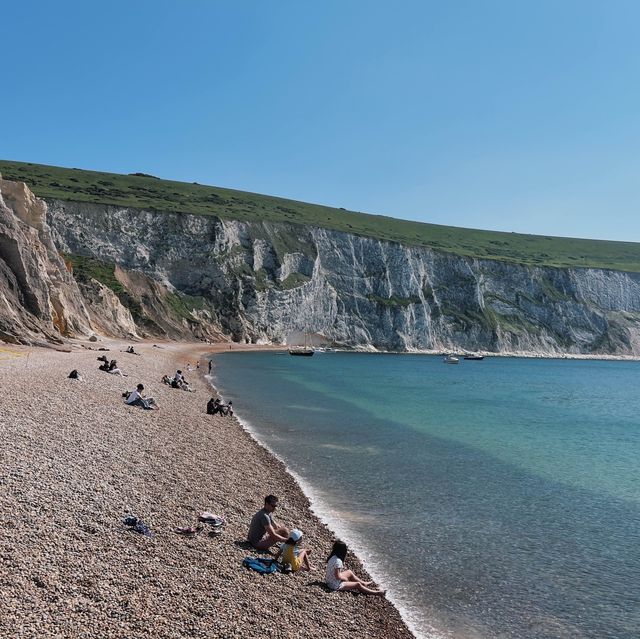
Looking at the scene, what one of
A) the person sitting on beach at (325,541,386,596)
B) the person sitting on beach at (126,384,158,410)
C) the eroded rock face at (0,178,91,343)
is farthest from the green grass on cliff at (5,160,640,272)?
the person sitting on beach at (325,541,386,596)

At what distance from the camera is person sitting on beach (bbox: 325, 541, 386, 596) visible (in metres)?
9.90

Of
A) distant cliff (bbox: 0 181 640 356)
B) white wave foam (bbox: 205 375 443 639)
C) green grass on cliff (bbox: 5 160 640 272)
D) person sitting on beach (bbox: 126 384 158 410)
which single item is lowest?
white wave foam (bbox: 205 375 443 639)

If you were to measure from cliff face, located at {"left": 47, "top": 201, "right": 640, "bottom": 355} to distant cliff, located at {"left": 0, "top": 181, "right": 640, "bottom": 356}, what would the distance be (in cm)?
24

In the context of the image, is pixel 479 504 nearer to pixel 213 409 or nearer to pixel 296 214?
pixel 213 409

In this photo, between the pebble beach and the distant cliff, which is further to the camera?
the distant cliff

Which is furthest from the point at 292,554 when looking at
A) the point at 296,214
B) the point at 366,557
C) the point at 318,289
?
the point at 296,214

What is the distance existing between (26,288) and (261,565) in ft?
145

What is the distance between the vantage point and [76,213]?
102 meters

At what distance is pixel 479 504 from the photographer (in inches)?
640

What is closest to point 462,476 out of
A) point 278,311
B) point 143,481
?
point 143,481

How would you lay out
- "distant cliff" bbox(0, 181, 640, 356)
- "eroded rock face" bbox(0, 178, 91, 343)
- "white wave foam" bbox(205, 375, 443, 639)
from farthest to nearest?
1. "distant cliff" bbox(0, 181, 640, 356)
2. "eroded rock face" bbox(0, 178, 91, 343)
3. "white wave foam" bbox(205, 375, 443, 639)

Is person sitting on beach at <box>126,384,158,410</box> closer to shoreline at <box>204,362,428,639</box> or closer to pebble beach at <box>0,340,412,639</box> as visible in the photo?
pebble beach at <box>0,340,412,639</box>

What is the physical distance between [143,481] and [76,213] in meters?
99.6

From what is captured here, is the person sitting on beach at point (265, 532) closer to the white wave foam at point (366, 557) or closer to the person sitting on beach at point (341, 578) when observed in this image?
the person sitting on beach at point (341, 578)
